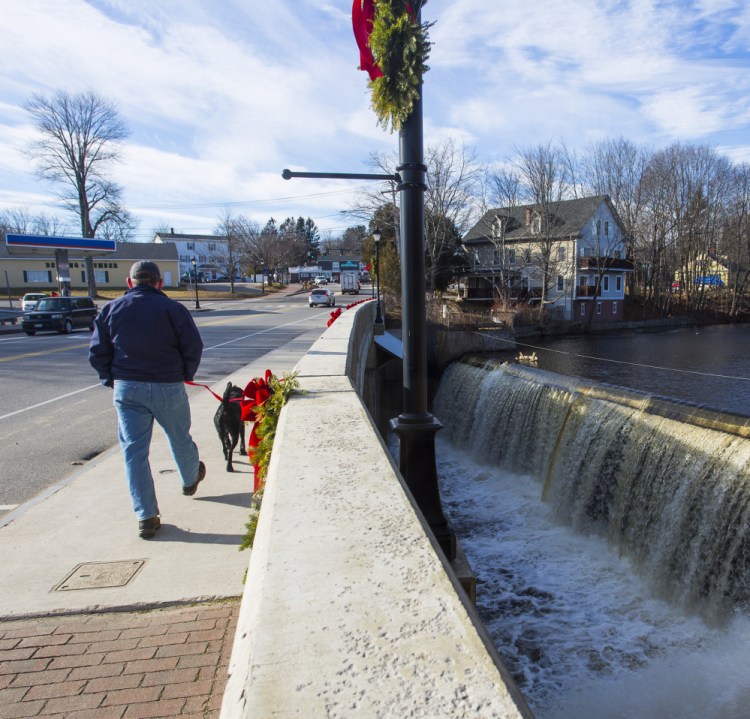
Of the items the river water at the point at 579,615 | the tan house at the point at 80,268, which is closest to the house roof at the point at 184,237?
the tan house at the point at 80,268

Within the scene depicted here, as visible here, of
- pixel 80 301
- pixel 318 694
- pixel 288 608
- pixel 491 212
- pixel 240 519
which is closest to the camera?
pixel 318 694

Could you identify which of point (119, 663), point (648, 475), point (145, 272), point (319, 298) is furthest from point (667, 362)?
point (319, 298)

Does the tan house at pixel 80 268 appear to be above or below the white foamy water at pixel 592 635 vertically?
above

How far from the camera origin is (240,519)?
4.05 m

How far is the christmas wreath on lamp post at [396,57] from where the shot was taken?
12.2 feet

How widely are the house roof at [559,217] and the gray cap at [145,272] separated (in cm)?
4063

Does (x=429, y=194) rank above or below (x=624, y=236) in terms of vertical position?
above

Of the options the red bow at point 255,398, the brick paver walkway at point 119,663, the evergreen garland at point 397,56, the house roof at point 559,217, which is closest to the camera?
the brick paver walkway at point 119,663

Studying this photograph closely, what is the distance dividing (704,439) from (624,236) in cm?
3991

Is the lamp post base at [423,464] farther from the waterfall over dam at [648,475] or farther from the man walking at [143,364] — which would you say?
the waterfall over dam at [648,475]

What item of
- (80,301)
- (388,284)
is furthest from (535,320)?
(80,301)

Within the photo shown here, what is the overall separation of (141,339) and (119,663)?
200cm

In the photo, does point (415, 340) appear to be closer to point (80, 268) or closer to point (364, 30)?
point (364, 30)

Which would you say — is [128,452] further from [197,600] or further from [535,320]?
[535,320]
